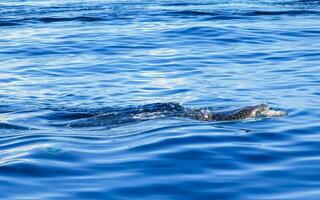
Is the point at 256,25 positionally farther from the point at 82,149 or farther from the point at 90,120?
the point at 82,149

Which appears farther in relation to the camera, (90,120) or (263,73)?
(263,73)

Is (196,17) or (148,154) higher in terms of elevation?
(196,17)

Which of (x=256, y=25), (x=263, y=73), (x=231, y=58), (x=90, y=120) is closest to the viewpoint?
(x=90, y=120)

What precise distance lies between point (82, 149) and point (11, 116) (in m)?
3.14

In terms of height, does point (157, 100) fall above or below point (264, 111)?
above

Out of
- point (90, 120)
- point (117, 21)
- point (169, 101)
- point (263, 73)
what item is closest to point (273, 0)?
point (117, 21)

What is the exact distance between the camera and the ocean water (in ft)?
27.5

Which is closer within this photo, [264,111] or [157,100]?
[264,111]

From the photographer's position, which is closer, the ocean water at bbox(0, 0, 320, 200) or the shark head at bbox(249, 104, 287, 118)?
the ocean water at bbox(0, 0, 320, 200)

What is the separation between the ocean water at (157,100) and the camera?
838 centimetres

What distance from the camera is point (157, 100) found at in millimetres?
13992

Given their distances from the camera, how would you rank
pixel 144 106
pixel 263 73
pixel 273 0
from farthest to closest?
pixel 273 0, pixel 263 73, pixel 144 106

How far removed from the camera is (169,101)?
1394cm

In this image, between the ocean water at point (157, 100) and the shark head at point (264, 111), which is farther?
the shark head at point (264, 111)
